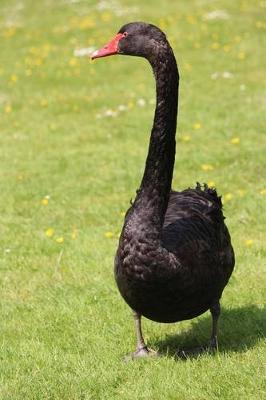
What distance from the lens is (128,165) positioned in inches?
545

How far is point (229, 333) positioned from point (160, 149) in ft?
7.47

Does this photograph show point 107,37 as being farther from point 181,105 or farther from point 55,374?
point 55,374

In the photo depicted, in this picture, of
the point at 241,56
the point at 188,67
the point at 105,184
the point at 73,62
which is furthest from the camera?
the point at 73,62

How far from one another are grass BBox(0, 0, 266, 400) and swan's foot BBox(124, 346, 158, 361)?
0.13 m

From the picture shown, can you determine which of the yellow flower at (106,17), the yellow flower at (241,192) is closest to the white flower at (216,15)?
the yellow flower at (106,17)

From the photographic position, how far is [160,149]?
639 cm

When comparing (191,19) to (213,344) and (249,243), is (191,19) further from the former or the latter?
(213,344)

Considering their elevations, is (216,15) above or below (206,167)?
below

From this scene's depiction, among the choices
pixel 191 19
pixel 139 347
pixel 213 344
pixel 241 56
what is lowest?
pixel 191 19

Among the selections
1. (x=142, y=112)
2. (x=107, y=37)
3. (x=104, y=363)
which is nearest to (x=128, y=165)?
(x=142, y=112)

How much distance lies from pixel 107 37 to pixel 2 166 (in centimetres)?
1028

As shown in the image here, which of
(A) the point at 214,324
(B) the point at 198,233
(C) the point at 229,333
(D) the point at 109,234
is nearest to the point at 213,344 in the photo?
(A) the point at 214,324

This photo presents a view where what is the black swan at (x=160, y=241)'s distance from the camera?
20.5 ft

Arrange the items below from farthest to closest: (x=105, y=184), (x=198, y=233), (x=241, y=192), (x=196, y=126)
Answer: (x=196, y=126) → (x=105, y=184) → (x=241, y=192) → (x=198, y=233)
